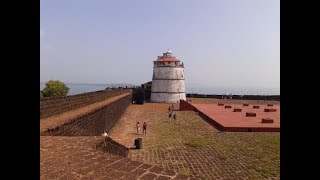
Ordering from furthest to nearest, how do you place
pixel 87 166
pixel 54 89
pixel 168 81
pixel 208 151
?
pixel 168 81 < pixel 54 89 < pixel 208 151 < pixel 87 166

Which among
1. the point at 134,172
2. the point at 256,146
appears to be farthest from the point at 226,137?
the point at 134,172

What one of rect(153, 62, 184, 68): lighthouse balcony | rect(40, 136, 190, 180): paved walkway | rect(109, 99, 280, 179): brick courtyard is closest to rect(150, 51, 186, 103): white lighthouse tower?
rect(153, 62, 184, 68): lighthouse balcony

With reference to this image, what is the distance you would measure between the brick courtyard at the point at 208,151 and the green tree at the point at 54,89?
86.9ft

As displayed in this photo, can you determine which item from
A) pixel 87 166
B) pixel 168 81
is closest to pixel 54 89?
pixel 168 81

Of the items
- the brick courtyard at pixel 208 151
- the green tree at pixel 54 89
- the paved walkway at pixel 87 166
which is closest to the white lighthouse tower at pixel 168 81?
the green tree at pixel 54 89

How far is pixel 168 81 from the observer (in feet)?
147

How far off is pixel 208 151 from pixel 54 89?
35.5 metres

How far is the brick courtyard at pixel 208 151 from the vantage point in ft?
33.0

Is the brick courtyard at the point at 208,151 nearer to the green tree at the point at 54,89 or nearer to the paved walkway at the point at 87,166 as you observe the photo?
the paved walkway at the point at 87,166

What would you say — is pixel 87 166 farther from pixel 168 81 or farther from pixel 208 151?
pixel 168 81

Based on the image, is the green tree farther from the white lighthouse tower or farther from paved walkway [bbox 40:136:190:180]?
paved walkway [bbox 40:136:190:180]
